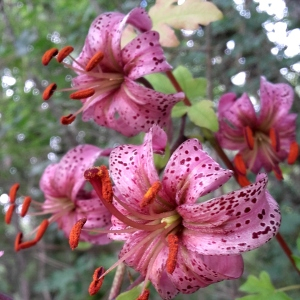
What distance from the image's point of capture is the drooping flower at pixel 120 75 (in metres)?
0.83

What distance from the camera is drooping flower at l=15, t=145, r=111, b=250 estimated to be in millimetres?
899

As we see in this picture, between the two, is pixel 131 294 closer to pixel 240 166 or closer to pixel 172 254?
pixel 172 254

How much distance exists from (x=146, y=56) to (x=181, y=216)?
309mm

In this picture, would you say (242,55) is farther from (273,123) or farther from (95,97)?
(95,97)

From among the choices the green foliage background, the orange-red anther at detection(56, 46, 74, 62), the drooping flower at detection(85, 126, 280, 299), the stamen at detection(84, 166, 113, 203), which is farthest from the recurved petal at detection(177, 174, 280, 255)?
the green foliage background

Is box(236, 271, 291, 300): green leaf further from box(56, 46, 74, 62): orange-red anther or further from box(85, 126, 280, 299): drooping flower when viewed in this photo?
box(56, 46, 74, 62): orange-red anther

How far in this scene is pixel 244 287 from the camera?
3.45 feet

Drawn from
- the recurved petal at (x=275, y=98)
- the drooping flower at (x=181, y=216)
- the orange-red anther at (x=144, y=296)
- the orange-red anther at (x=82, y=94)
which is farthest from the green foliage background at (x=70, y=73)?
the orange-red anther at (x=144, y=296)

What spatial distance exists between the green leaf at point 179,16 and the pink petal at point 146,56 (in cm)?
11

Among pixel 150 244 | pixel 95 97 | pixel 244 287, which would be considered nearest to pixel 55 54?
pixel 95 97

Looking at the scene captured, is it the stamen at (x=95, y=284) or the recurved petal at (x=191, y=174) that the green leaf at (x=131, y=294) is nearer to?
the stamen at (x=95, y=284)

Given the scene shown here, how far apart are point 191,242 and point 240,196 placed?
119mm

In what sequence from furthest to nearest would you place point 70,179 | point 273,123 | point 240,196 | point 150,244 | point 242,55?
1. point 242,55
2. point 273,123
3. point 70,179
4. point 150,244
5. point 240,196

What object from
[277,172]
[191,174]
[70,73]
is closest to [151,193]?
[191,174]
